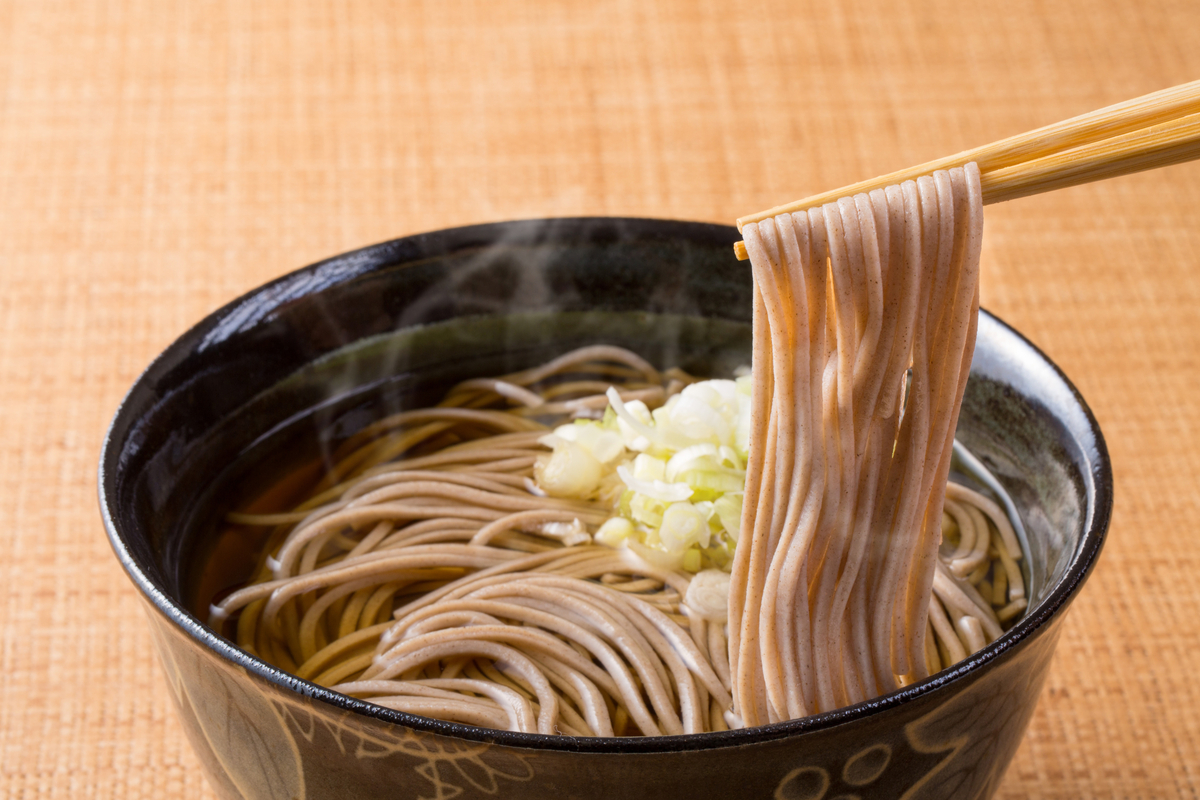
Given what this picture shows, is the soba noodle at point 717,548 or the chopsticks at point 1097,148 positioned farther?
the soba noodle at point 717,548

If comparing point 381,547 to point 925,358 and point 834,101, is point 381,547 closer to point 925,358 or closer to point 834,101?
point 925,358

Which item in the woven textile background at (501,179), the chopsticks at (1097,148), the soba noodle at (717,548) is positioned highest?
the woven textile background at (501,179)

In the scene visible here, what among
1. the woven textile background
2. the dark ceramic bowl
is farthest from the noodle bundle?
the woven textile background

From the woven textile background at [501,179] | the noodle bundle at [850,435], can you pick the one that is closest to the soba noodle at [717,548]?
the noodle bundle at [850,435]

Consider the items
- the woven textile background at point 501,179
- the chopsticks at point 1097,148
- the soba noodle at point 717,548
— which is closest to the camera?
the chopsticks at point 1097,148

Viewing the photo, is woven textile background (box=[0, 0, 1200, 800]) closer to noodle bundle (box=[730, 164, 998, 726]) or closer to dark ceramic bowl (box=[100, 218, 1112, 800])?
dark ceramic bowl (box=[100, 218, 1112, 800])

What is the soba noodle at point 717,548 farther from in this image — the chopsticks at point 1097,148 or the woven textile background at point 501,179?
the woven textile background at point 501,179
